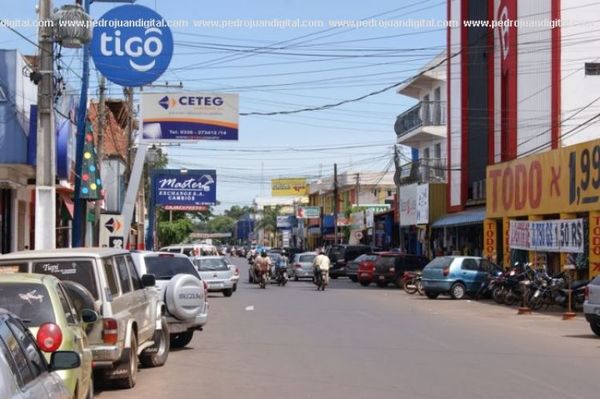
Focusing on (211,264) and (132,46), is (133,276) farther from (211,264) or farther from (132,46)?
(211,264)

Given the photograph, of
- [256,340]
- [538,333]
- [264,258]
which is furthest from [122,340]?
[264,258]

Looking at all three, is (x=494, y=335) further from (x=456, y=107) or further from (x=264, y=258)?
(x=456, y=107)

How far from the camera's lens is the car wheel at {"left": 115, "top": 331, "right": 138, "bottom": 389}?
11.2 meters

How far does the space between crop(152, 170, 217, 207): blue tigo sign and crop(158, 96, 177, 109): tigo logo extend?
18540 mm

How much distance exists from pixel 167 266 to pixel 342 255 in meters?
34.2

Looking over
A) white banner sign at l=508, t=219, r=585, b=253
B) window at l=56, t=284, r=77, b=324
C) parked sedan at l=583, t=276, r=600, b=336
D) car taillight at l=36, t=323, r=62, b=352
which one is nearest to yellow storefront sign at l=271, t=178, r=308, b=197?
white banner sign at l=508, t=219, r=585, b=253

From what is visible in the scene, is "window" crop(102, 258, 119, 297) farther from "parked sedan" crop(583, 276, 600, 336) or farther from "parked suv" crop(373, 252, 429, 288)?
"parked suv" crop(373, 252, 429, 288)

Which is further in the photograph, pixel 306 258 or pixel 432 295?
pixel 306 258

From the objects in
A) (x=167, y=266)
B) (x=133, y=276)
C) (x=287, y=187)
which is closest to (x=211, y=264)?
(x=167, y=266)

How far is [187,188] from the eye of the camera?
58.3m

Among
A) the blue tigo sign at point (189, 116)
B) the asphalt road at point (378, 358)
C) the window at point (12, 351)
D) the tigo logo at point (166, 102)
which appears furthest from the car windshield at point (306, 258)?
the window at point (12, 351)

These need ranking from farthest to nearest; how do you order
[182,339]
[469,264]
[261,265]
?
[261,265] → [469,264] → [182,339]

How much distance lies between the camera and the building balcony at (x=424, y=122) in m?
52.2

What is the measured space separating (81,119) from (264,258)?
18.9m
